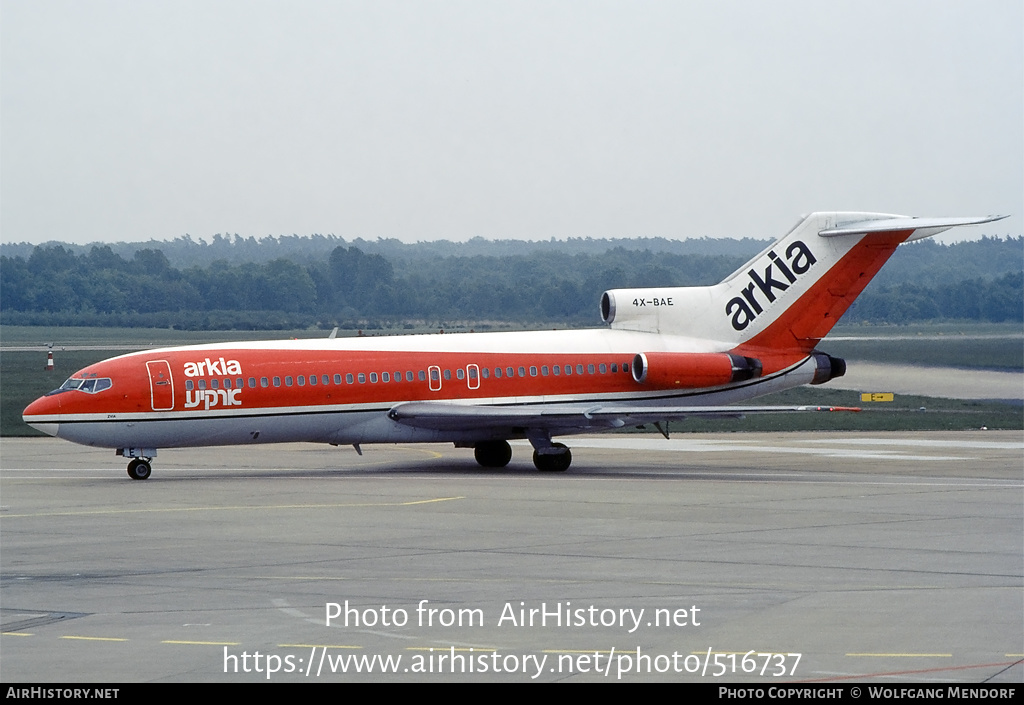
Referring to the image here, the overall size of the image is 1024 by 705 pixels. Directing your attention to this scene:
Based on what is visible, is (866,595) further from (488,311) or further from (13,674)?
(488,311)

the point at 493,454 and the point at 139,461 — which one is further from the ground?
the point at 139,461

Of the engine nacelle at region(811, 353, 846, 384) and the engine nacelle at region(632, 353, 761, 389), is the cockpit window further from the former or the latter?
the engine nacelle at region(811, 353, 846, 384)

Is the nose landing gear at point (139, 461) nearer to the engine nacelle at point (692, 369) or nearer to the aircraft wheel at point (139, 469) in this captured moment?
the aircraft wheel at point (139, 469)

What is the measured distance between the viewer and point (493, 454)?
3650 centimetres

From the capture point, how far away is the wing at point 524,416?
34.2 metres

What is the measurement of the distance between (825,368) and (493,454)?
9196 millimetres

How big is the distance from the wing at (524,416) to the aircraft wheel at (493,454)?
1103 mm

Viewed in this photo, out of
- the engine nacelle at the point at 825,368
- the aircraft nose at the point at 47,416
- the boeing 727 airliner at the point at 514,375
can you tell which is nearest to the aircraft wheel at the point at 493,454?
the boeing 727 airliner at the point at 514,375

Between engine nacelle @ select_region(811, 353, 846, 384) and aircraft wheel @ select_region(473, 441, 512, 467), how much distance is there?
849cm

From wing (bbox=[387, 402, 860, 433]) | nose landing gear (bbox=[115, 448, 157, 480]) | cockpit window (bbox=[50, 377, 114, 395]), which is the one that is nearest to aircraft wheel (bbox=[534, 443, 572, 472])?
wing (bbox=[387, 402, 860, 433])

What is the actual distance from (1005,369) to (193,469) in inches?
2095

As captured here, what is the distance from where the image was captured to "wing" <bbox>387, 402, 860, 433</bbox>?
34188 mm

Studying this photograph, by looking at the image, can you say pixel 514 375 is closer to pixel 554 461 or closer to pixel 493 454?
pixel 493 454

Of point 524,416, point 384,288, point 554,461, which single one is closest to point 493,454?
point 554,461
